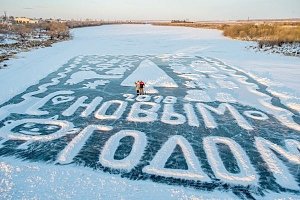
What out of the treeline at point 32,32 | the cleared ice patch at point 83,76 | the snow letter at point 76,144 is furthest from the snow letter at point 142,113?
the treeline at point 32,32

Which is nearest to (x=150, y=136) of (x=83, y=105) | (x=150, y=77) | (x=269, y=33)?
(x=83, y=105)

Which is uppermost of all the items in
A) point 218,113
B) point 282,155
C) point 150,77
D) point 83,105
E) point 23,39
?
point 23,39

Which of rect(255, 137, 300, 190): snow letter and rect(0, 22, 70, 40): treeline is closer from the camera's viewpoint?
rect(255, 137, 300, 190): snow letter

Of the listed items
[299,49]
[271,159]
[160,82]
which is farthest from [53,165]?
[299,49]

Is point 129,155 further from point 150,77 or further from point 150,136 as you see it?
point 150,77

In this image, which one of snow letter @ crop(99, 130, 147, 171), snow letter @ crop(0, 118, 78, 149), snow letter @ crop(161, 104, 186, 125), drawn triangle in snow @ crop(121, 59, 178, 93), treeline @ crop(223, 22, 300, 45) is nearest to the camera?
snow letter @ crop(99, 130, 147, 171)

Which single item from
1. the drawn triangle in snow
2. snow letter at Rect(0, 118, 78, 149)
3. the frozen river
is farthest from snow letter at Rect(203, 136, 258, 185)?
the drawn triangle in snow

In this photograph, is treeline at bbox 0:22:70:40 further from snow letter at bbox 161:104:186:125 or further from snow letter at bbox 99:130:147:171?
snow letter at bbox 99:130:147:171

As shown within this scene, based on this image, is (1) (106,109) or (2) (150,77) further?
(2) (150,77)
